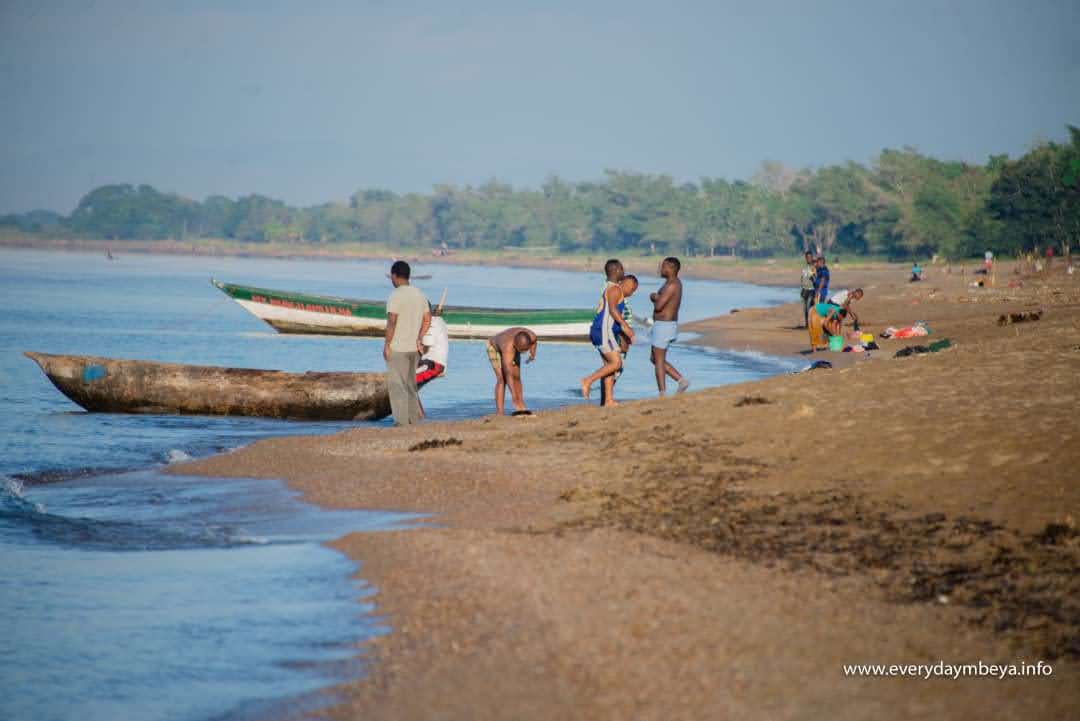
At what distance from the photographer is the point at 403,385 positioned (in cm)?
1545

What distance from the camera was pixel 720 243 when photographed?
178 meters

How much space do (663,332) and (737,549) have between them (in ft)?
26.3

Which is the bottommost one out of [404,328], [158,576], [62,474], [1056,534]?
[62,474]

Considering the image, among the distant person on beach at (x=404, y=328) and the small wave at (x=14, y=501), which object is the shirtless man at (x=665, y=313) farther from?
the small wave at (x=14, y=501)

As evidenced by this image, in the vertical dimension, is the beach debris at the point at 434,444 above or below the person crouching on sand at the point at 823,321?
below

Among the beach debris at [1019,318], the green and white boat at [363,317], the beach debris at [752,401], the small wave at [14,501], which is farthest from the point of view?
the green and white boat at [363,317]

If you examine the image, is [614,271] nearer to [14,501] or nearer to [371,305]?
[14,501]

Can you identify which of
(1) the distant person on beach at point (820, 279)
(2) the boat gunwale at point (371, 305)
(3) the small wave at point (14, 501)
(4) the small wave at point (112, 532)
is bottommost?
(3) the small wave at point (14, 501)

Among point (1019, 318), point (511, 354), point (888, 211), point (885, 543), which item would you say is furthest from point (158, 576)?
point (888, 211)

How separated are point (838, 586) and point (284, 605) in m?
3.50

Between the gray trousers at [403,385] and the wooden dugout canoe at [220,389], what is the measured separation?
324 centimetres

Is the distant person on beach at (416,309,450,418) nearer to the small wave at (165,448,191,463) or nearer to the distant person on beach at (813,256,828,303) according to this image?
the small wave at (165,448,191,463)

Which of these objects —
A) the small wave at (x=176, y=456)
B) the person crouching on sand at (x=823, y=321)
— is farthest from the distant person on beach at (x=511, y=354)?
the person crouching on sand at (x=823, y=321)

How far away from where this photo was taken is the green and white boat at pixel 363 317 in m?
35.7
